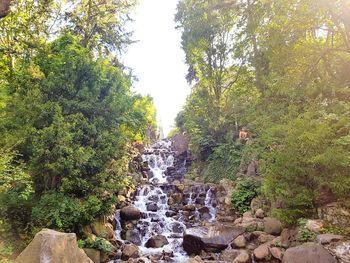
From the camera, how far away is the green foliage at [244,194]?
13455 mm

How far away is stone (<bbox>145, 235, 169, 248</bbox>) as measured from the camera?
11637 millimetres

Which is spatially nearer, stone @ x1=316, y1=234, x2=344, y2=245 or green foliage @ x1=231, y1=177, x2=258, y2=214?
stone @ x1=316, y1=234, x2=344, y2=245

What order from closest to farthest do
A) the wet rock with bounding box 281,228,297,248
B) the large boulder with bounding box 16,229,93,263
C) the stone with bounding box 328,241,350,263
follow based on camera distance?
the large boulder with bounding box 16,229,93,263 → the stone with bounding box 328,241,350,263 → the wet rock with bounding box 281,228,297,248

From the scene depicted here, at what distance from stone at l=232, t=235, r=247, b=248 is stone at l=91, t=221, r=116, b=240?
16.8ft

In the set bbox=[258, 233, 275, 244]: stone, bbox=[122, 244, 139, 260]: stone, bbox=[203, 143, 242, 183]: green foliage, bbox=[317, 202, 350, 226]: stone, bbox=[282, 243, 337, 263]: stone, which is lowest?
bbox=[122, 244, 139, 260]: stone

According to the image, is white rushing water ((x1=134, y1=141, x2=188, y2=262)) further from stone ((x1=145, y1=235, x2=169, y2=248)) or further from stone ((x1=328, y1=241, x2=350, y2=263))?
stone ((x1=328, y1=241, x2=350, y2=263))

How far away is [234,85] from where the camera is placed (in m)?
18.6

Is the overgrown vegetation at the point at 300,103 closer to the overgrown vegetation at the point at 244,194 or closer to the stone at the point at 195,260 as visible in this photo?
the overgrown vegetation at the point at 244,194

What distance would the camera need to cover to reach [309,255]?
23.6ft

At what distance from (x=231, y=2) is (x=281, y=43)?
9387 millimetres

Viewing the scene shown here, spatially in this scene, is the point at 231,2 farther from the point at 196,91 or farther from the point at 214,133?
the point at 214,133

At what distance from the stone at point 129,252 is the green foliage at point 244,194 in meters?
5.56

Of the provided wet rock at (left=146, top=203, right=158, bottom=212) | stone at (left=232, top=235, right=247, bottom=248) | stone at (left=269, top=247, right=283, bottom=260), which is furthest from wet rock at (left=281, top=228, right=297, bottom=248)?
wet rock at (left=146, top=203, right=158, bottom=212)

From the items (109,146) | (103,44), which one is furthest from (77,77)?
(103,44)
